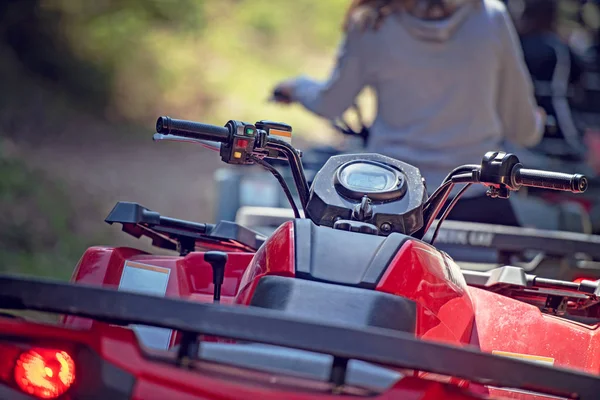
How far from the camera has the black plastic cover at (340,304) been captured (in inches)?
93.0

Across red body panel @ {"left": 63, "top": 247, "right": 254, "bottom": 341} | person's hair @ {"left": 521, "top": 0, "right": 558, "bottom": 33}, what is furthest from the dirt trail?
red body panel @ {"left": 63, "top": 247, "right": 254, "bottom": 341}

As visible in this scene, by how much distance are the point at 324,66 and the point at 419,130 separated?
16.4 meters

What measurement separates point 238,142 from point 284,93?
2.87 metres

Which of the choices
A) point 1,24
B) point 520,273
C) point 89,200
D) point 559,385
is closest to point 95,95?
point 1,24

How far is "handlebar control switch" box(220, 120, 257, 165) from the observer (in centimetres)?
288

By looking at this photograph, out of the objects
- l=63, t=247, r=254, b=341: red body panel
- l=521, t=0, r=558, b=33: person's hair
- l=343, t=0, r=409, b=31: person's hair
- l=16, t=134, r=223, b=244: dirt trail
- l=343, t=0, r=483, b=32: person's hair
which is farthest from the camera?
l=16, t=134, r=223, b=244: dirt trail

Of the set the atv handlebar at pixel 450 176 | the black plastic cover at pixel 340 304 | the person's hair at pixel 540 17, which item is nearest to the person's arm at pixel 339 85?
the atv handlebar at pixel 450 176

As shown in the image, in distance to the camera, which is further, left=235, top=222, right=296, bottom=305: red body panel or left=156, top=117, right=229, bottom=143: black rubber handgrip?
left=156, top=117, right=229, bottom=143: black rubber handgrip

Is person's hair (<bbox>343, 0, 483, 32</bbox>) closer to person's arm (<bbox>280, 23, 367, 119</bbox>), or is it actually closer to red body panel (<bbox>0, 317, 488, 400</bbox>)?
person's arm (<bbox>280, 23, 367, 119</bbox>)

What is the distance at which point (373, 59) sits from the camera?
556 cm

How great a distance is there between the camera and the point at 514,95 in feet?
18.1

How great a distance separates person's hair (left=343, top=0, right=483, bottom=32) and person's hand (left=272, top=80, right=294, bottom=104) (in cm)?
49

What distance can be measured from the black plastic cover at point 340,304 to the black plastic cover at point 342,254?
0.09ft

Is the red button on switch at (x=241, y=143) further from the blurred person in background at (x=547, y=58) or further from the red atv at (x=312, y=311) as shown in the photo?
the blurred person in background at (x=547, y=58)
